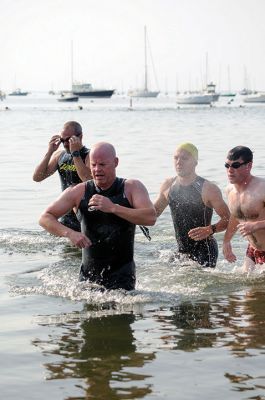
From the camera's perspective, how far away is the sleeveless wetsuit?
8.41m

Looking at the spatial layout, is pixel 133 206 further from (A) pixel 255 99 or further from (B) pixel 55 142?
(A) pixel 255 99

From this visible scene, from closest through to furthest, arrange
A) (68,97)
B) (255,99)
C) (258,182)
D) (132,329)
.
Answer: (132,329) < (258,182) < (255,99) < (68,97)

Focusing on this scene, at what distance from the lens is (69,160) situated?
12.7 meters

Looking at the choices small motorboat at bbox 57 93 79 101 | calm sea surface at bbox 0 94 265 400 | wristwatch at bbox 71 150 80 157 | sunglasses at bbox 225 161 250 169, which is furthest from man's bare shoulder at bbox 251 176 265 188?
small motorboat at bbox 57 93 79 101

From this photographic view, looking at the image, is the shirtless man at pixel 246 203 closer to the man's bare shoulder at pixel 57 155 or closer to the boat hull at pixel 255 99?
the man's bare shoulder at pixel 57 155

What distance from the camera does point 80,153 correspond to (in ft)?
39.2

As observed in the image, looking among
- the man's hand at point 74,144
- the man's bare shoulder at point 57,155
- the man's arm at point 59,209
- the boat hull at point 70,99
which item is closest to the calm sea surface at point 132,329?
the man's arm at point 59,209

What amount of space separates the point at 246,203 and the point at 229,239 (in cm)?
46

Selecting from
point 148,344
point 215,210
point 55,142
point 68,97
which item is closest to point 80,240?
point 148,344

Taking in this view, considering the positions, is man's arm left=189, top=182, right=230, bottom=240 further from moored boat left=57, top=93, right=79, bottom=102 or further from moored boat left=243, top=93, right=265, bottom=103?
moored boat left=57, top=93, right=79, bottom=102

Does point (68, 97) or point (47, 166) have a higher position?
point (68, 97)

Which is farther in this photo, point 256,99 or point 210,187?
point 256,99

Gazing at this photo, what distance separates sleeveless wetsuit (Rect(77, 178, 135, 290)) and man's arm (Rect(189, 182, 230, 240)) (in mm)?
1695

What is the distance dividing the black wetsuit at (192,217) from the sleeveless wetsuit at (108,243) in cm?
223
